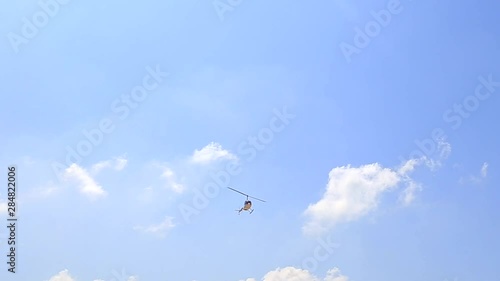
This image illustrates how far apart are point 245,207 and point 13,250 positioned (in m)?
32.2

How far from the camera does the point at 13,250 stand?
174ft

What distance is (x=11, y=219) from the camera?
52594mm

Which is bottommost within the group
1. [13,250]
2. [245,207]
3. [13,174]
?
[13,250]

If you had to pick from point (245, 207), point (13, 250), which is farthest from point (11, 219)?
point (245, 207)

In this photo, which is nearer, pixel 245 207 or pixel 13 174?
pixel 13 174

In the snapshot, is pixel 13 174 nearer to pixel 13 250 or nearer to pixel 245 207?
pixel 13 250

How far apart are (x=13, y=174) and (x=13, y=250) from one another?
8.02m

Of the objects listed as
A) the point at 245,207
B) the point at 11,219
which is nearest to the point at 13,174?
the point at 11,219

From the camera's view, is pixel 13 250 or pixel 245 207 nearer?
pixel 13 250

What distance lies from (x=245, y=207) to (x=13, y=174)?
32607 millimetres

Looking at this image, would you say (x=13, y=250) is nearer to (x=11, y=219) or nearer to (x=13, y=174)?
(x=11, y=219)

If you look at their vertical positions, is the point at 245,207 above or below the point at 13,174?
above

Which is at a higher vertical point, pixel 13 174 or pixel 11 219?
pixel 13 174

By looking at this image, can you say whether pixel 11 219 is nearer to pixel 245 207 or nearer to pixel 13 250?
pixel 13 250
